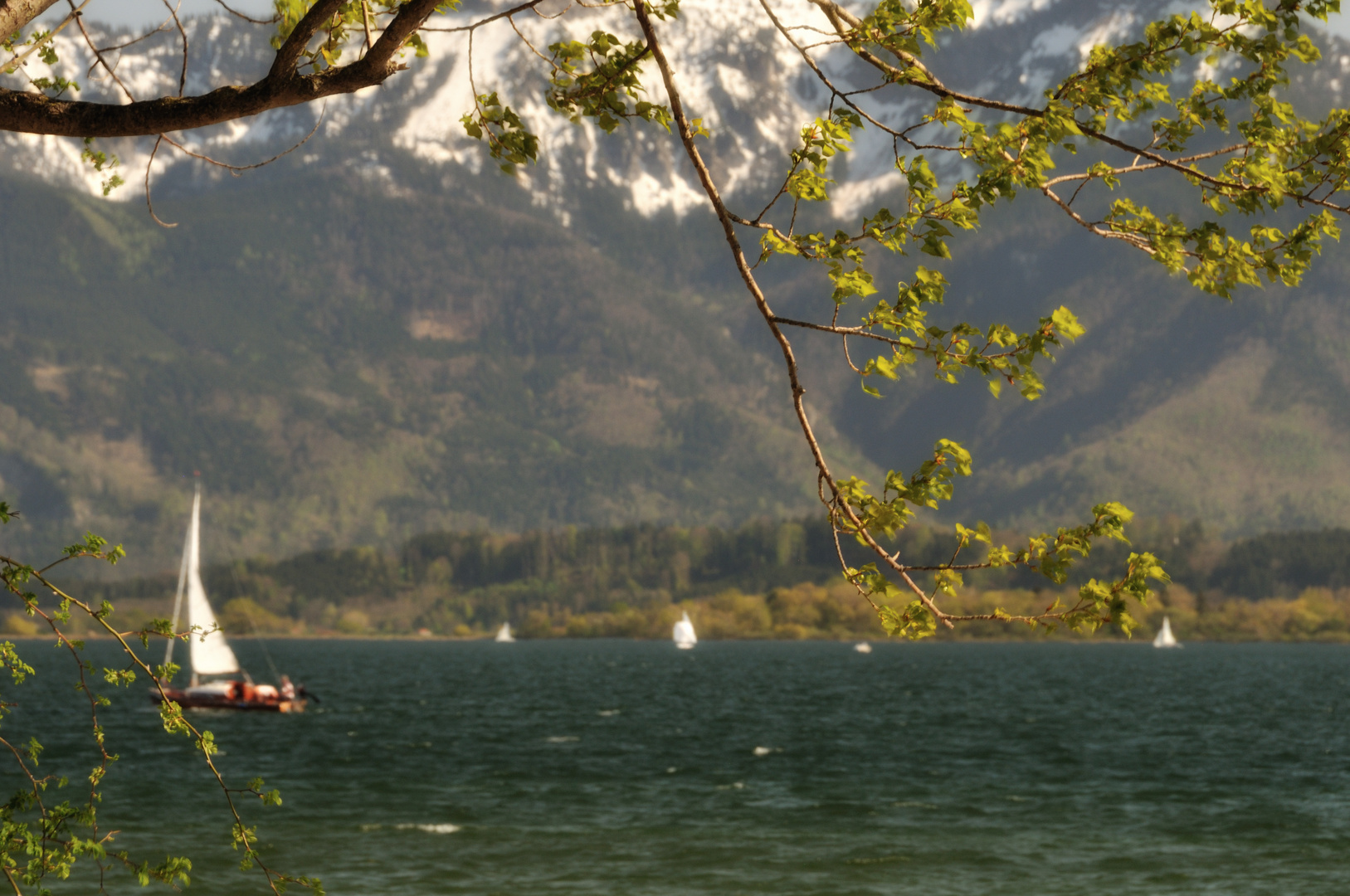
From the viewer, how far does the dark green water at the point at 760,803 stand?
43438mm

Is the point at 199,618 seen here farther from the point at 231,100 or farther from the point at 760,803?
the point at 231,100

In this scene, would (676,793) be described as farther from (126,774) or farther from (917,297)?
(917,297)

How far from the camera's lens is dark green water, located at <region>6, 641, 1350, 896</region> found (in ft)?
143

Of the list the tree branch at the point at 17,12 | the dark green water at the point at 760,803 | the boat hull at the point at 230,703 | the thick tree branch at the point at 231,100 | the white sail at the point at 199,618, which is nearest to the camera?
the tree branch at the point at 17,12

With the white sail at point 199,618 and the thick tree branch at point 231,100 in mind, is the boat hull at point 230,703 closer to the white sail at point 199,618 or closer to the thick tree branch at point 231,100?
the white sail at point 199,618

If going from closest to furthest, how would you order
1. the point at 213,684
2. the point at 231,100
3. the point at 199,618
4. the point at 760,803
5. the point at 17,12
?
the point at 17,12 → the point at 231,100 → the point at 760,803 → the point at 199,618 → the point at 213,684

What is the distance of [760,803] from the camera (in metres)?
61.1

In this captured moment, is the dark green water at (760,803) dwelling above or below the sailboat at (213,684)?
below

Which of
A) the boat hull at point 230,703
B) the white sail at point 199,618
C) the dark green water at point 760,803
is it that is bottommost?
the dark green water at point 760,803

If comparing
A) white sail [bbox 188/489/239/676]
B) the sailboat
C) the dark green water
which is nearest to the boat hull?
the sailboat

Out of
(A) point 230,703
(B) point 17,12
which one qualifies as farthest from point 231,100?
(A) point 230,703

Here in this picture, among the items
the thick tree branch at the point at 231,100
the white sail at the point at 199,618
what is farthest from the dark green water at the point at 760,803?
the thick tree branch at the point at 231,100

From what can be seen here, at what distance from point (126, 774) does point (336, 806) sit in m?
19.6

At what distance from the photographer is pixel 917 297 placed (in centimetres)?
847
